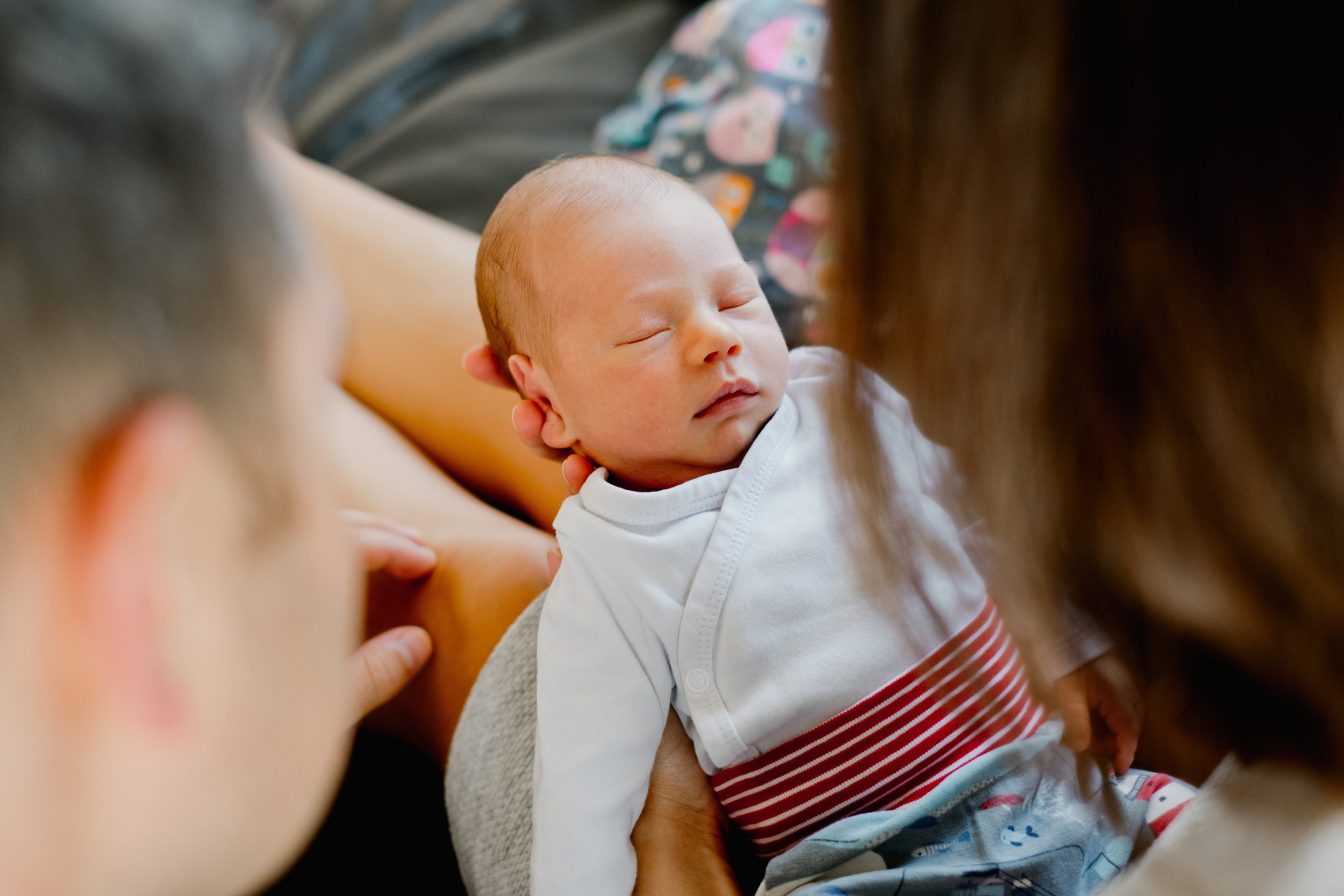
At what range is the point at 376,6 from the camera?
1.81 meters

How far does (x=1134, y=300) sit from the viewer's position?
418 mm

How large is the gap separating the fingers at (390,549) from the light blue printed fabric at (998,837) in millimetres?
564

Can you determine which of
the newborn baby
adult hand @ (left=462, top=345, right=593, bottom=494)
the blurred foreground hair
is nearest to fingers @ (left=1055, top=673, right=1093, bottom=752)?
the newborn baby

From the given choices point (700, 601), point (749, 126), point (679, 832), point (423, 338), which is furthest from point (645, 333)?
point (749, 126)

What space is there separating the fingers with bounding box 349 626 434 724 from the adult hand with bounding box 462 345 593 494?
0.30m

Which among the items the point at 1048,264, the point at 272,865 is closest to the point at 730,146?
the point at 1048,264

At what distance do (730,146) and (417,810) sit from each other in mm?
1029

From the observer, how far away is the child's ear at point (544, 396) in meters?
0.87

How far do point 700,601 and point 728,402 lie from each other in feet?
0.56

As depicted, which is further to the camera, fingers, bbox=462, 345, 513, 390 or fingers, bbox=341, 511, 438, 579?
fingers, bbox=341, 511, 438, 579

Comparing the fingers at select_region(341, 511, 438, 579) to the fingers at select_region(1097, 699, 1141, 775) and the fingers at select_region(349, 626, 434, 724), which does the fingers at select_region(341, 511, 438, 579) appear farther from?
the fingers at select_region(1097, 699, 1141, 775)

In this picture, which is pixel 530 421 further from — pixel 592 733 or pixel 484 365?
pixel 592 733

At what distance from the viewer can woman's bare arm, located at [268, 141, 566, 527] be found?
1265 mm

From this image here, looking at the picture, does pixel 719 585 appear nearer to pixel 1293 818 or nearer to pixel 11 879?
pixel 1293 818
